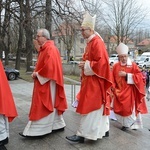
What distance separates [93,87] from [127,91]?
4.62 feet

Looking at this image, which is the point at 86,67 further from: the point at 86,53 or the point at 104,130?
the point at 104,130

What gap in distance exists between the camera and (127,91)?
5.05m

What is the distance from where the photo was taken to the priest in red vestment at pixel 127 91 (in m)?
5.02

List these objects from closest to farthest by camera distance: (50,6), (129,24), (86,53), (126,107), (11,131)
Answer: (86,53)
(11,131)
(126,107)
(50,6)
(129,24)

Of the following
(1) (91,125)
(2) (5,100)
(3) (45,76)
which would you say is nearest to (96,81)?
(1) (91,125)

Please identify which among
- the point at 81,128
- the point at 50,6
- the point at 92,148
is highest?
the point at 50,6

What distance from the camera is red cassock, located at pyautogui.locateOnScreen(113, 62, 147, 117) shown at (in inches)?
198

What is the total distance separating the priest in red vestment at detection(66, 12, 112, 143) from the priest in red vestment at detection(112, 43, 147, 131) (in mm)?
1149

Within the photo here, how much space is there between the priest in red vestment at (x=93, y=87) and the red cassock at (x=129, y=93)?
1.14m

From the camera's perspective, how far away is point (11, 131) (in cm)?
446

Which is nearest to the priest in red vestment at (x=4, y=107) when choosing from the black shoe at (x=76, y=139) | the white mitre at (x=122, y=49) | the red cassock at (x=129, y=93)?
the black shoe at (x=76, y=139)

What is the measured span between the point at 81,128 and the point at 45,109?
0.62 m

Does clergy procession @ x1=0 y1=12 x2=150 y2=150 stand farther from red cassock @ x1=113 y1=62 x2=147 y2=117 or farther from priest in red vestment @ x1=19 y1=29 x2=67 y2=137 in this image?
red cassock @ x1=113 y1=62 x2=147 y2=117

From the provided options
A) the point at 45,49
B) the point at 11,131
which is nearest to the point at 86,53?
the point at 45,49
